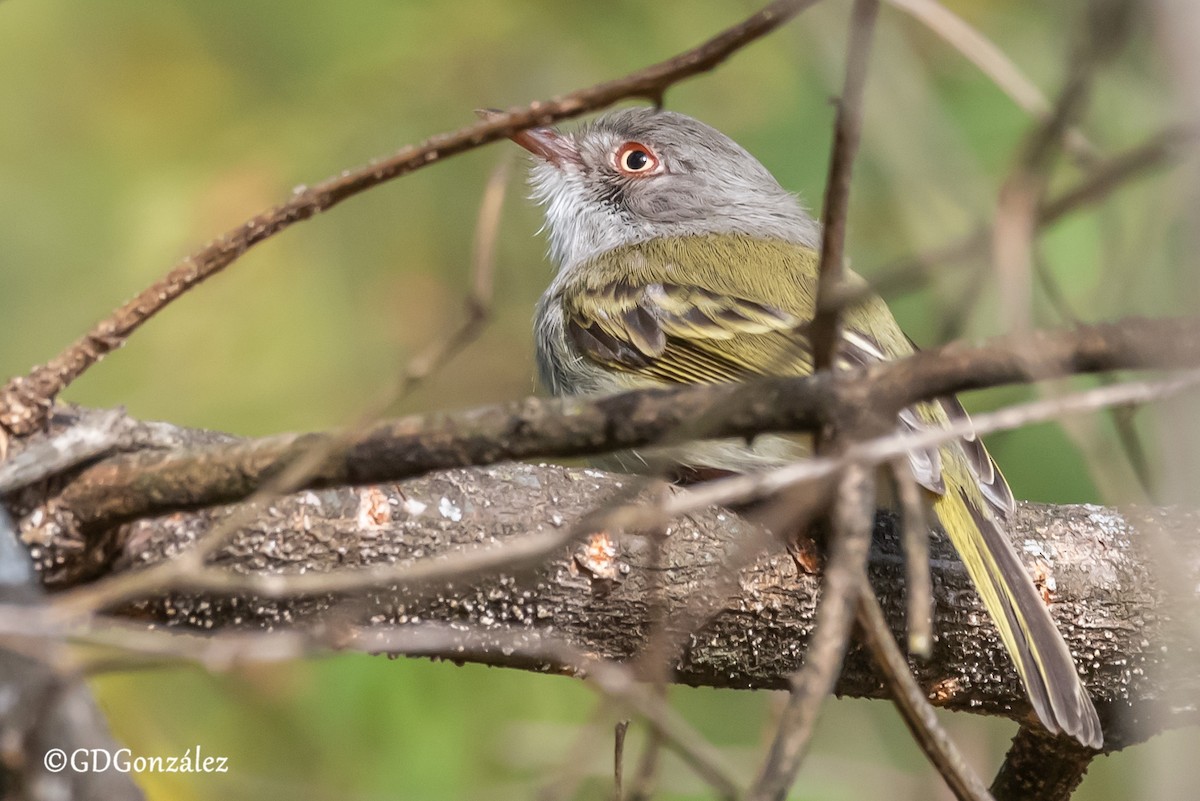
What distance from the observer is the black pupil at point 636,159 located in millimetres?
5238

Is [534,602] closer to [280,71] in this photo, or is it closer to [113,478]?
[113,478]

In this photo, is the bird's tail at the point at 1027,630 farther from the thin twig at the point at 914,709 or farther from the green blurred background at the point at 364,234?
the thin twig at the point at 914,709

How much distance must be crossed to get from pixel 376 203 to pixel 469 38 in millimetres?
887

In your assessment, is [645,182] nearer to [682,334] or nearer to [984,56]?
[682,334]

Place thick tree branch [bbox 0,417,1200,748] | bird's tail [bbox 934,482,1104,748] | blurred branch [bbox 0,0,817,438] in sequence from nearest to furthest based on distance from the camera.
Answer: blurred branch [bbox 0,0,817,438]
thick tree branch [bbox 0,417,1200,748]
bird's tail [bbox 934,482,1104,748]

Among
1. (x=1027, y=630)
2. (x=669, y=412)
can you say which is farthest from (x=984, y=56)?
(x=1027, y=630)

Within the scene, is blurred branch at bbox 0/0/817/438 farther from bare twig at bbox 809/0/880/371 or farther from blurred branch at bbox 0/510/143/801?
blurred branch at bbox 0/510/143/801

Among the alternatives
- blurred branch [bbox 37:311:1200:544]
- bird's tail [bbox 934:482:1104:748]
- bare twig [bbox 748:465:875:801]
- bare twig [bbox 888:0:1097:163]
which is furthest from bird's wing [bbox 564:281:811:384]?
bare twig [bbox 748:465:875:801]

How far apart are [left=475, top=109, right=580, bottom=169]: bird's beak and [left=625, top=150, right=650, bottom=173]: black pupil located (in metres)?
0.22

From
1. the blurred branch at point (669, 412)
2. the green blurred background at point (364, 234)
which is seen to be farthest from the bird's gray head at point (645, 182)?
the blurred branch at point (669, 412)

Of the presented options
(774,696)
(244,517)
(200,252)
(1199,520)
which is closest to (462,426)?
(244,517)

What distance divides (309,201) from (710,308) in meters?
2.01

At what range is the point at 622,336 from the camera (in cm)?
397

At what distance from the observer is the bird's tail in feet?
8.81
